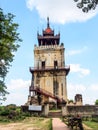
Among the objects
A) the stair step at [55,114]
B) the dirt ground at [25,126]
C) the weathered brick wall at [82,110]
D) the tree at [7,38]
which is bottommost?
the dirt ground at [25,126]

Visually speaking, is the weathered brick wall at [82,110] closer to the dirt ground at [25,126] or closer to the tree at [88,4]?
the dirt ground at [25,126]

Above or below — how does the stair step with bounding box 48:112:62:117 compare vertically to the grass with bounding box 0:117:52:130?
above

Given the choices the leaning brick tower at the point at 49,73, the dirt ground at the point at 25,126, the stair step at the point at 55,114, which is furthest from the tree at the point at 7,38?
the leaning brick tower at the point at 49,73

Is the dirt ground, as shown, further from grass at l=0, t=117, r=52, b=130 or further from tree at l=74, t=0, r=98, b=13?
tree at l=74, t=0, r=98, b=13

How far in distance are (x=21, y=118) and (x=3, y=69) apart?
411 inches

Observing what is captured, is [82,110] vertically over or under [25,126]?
over

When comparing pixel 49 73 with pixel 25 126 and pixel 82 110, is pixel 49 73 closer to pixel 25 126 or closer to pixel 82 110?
pixel 82 110

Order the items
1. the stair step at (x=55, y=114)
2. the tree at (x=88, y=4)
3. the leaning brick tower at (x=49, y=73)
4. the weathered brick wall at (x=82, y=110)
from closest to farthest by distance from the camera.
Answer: the tree at (x=88, y=4) < the stair step at (x=55, y=114) < the weathered brick wall at (x=82, y=110) < the leaning brick tower at (x=49, y=73)

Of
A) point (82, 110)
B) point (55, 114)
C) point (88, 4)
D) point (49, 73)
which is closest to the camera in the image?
point (88, 4)

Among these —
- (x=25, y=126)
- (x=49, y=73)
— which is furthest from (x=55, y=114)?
(x=49, y=73)

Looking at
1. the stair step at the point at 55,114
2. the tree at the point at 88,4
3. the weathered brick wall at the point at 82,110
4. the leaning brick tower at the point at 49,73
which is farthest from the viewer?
the leaning brick tower at the point at 49,73

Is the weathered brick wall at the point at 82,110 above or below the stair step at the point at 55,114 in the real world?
above

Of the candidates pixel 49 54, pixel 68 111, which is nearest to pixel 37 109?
pixel 68 111

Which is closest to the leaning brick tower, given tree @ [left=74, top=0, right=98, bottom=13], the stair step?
the stair step
